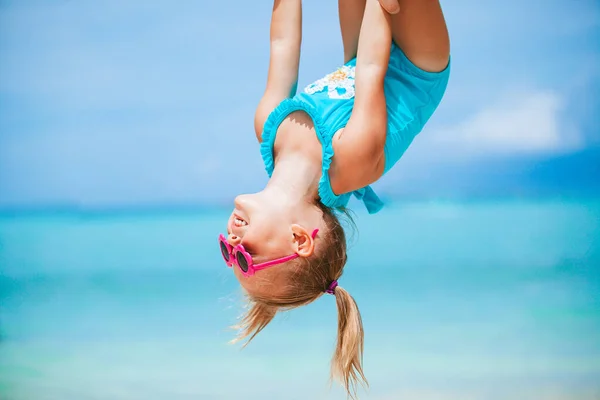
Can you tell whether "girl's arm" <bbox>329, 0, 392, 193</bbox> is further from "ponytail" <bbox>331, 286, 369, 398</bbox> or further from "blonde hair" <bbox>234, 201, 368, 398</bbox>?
"ponytail" <bbox>331, 286, 369, 398</bbox>

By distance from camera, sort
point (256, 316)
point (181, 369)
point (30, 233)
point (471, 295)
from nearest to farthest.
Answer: point (256, 316) < point (181, 369) < point (471, 295) < point (30, 233)

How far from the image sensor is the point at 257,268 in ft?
6.27

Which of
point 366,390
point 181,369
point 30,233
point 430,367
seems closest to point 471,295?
point 430,367

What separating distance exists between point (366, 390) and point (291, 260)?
1206 millimetres

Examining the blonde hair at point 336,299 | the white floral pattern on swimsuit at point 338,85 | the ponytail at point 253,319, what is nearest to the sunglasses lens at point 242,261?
the blonde hair at point 336,299

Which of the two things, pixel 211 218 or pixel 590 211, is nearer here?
pixel 590 211

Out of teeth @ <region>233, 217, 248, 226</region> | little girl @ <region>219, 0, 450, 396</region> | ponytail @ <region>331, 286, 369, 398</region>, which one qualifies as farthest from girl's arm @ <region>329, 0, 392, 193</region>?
ponytail @ <region>331, 286, 369, 398</region>

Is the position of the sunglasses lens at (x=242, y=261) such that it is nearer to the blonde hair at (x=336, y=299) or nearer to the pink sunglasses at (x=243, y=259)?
the pink sunglasses at (x=243, y=259)

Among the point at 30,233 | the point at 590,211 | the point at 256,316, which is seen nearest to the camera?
the point at 256,316

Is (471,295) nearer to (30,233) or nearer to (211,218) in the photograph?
(211,218)

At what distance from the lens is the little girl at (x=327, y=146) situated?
187 cm

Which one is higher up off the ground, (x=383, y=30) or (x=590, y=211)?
(x=590, y=211)

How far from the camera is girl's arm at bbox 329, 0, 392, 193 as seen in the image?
1831 mm

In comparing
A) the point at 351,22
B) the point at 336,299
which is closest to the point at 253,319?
the point at 336,299
